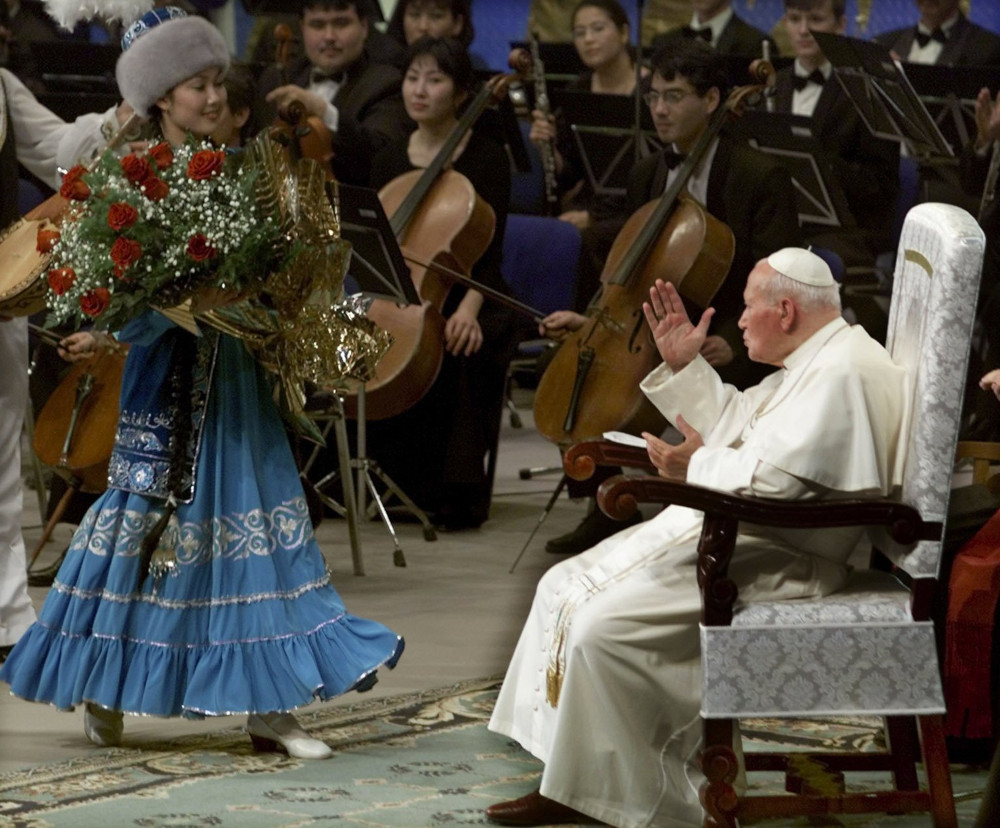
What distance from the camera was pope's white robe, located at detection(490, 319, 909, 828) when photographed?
129 inches

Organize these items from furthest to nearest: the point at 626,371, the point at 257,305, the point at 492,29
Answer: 1. the point at 492,29
2. the point at 626,371
3. the point at 257,305

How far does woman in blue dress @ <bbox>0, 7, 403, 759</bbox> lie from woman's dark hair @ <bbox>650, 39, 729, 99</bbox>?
7.66 ft

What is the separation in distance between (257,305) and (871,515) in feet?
4.54

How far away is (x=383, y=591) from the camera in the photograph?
18.5 feet

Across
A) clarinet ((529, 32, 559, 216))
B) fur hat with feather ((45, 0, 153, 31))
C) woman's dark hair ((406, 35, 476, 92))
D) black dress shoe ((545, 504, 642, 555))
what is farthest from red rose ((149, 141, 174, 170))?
clarinet ((529, 32, 559, 216))

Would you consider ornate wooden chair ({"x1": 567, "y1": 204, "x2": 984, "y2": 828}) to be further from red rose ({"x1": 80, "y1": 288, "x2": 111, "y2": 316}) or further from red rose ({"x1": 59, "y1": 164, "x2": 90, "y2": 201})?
red rose ({"x1": 59, "y1": 164, "x2": 90, "y2": 201})

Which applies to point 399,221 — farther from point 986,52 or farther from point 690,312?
point 986,52

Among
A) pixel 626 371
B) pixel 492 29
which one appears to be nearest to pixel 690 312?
pixel 626 371

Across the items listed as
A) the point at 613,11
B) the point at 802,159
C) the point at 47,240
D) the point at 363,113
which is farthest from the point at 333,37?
the point at 47,240

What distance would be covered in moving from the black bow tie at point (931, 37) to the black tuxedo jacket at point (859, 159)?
99 centimetres

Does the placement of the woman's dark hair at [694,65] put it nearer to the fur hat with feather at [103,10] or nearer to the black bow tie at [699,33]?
the fur hat with feather at [103,10]

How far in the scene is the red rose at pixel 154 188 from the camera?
12.2 ft

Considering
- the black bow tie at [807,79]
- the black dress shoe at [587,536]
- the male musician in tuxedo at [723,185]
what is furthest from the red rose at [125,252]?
the black bow tie at [807,79]

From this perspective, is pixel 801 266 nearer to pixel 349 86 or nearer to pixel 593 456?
pixel 593 456
